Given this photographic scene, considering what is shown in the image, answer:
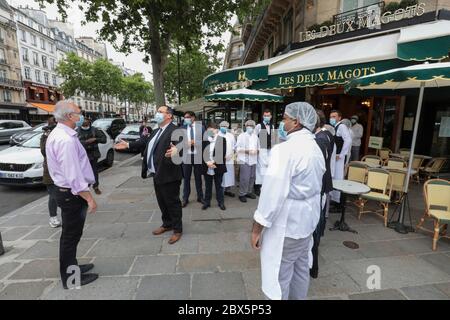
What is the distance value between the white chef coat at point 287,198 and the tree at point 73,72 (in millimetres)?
39814

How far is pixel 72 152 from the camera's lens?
99.9 inches

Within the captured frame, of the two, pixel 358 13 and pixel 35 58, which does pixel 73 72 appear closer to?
pixel 35 58

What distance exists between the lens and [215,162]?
5141 mm

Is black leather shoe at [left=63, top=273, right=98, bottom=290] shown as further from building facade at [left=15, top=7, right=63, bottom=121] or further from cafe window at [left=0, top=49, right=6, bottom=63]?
cafe window at [left=0, top=49, right=6, bottom=63]

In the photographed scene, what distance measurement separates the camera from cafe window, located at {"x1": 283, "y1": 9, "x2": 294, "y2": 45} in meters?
10.7

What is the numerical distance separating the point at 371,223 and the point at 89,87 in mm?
39668

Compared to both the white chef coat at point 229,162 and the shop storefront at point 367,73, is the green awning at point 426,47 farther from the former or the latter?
the white chef coat at point 229,162

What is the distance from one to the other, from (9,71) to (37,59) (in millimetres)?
8016

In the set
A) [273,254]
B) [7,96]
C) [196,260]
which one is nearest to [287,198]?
[273,254]

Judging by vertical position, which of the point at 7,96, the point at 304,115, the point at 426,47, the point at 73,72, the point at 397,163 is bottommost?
the point at 397,163

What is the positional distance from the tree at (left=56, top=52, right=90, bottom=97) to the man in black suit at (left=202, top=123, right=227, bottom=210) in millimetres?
36577

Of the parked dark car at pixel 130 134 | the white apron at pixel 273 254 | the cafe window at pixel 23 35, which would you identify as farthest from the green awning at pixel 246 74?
the cafe window at pixel 23 35
